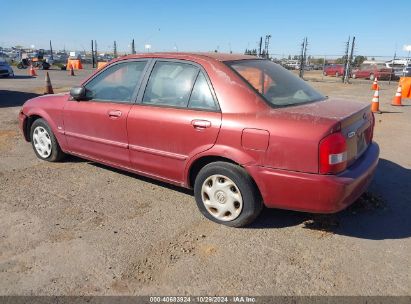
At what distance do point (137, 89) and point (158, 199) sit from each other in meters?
1.25

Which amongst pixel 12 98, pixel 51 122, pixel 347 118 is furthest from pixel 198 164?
pixel 12 98

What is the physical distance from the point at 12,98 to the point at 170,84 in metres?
10.3

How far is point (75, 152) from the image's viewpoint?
5.06 metres

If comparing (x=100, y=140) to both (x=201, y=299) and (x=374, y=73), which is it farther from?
(x=374, y=73)

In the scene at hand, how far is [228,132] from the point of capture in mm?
3389

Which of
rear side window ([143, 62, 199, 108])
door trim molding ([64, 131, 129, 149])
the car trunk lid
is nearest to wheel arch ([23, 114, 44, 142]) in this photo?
door trim molding ([64, 131, 129, 149])

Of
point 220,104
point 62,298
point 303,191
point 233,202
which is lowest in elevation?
point 62,298

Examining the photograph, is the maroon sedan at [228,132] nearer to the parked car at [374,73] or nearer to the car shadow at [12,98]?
the car shadow at [12,98]

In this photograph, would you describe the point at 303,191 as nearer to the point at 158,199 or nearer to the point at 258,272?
the point at 258,272

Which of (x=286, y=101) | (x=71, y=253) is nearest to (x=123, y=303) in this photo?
→ (x=71, y=253)

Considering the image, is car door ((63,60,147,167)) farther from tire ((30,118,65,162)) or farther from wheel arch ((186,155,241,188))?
wheel arch ((186,155,241,188))

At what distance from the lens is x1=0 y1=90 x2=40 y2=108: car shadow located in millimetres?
11062

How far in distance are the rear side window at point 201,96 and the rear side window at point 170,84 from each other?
2.6 inches

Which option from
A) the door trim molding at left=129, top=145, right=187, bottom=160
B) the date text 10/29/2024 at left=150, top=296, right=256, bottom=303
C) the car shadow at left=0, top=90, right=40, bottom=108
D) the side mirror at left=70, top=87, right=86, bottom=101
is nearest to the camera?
the date text 10/29/2024 at left=150, top=296, right=256, bottom=303
